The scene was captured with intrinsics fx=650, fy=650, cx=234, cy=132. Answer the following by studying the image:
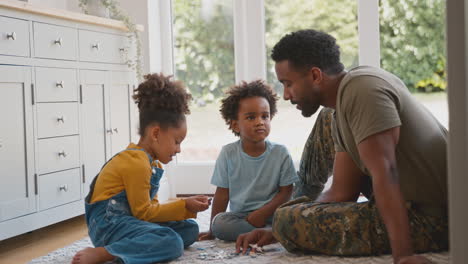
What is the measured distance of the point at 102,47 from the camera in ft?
10.5

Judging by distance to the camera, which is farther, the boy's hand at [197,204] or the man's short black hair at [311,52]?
the boy's hand at [197,204]

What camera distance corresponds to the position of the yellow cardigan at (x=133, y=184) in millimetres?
2129

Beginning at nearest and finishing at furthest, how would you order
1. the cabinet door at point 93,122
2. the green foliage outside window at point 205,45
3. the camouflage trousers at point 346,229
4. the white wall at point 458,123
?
the white wall at point 458,123 < the camouflage trousers at point 346,229 < the cabinet door at point 93,122 < the green foliage outside window at point 205,45

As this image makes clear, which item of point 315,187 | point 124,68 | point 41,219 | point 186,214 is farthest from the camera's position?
point 124,68

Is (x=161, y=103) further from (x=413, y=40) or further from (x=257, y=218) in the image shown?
(x=413, y=40)

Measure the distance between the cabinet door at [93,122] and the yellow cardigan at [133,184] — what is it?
879 millimetres

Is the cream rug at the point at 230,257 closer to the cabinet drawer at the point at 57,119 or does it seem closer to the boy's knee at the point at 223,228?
the boy's knee at the point at 223,228

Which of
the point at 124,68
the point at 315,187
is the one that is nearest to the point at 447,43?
the point at 315,187

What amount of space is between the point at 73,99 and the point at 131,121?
565 millimetres

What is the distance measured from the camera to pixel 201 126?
4.04 m

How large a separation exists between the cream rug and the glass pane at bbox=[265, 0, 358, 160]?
1583mm

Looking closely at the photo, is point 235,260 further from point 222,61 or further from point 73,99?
point 222,61

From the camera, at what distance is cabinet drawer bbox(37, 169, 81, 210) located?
106 inches

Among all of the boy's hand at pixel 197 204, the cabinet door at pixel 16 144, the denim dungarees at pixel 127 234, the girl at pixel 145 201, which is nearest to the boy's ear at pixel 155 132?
the girl at pixel 145 201
